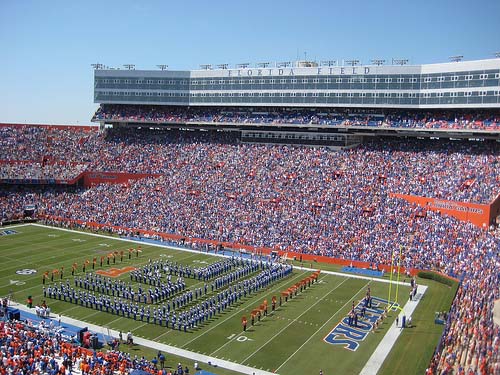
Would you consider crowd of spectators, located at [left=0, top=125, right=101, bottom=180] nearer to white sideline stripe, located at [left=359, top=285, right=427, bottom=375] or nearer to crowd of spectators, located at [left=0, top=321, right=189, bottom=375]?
crowd of spectators, located at [left=0, top=321, right=189, bottom=375]

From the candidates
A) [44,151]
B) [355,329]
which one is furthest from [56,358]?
[44,151]

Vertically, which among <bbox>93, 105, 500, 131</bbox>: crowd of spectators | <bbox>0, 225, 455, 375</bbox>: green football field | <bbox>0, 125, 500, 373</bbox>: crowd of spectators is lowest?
<bbox>0, 225, 455, 375</bbox>: green football field

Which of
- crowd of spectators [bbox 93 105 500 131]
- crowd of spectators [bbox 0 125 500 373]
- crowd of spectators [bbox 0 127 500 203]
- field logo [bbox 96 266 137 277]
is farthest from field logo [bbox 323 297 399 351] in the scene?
crowd of spectators [bbox 93 105 500 131]

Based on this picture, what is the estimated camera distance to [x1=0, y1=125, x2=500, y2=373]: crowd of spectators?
93.9 feet

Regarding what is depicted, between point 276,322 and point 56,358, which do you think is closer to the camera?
point 56,358

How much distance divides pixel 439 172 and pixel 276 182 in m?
12.1

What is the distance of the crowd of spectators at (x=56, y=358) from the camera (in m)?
15.2

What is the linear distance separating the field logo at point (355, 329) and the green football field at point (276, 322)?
9.3 inches

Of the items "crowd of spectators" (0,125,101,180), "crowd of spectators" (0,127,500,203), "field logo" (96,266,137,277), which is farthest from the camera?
"crowd of spectators" (0,125,101,180)

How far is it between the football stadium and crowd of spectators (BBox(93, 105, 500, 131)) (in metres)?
0.20

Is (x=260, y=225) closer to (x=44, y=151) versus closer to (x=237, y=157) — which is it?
(x=237, y=157)

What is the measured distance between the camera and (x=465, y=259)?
1051 inches

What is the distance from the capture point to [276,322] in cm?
2092

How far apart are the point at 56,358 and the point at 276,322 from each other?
8.66 meters
